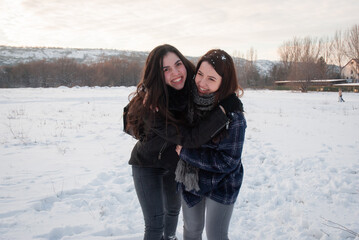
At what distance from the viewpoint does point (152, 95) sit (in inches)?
73.9

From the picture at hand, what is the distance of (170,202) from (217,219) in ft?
1.94

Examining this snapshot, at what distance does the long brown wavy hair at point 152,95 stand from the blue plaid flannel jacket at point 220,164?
1.09 feet

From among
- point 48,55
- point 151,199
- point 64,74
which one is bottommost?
point 151,199

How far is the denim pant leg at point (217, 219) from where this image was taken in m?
1.76

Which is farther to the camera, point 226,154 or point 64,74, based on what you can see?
point 64,74

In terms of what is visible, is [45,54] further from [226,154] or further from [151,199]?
[226,154]

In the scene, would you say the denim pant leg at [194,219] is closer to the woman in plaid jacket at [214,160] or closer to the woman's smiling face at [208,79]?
the woman in plaid jacket at [214,160]

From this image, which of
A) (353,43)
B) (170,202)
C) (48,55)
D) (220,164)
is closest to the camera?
(220,164)

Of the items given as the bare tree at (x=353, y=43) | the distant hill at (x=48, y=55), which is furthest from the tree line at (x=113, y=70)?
the distant hill at (x=48, y=55)

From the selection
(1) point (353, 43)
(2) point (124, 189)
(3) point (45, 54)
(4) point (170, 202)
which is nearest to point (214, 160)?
(4) point (170, 202)

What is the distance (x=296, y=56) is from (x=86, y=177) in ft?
171

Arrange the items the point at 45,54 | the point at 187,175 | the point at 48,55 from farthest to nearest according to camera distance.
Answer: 1. the point at 45,54
2. the point at 48,55
3. the point at 187,175

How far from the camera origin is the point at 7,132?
305 inches

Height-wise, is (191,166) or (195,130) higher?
(195,130)
